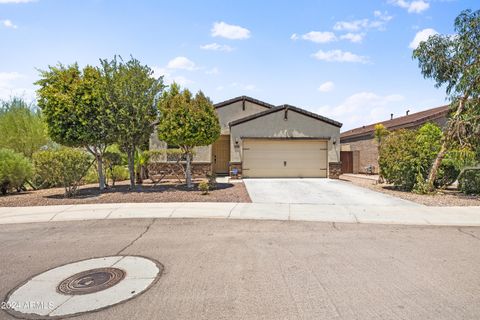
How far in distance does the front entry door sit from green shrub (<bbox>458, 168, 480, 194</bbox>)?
12.1 m

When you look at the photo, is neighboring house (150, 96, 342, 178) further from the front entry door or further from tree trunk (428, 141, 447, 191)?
tree trunk (428, 141, 447, 191)

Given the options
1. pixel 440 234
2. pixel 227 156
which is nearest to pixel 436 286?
pixel 440 234

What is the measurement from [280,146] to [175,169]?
246 inches

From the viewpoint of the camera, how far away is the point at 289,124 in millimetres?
17062

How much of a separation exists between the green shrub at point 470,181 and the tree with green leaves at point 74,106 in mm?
14095

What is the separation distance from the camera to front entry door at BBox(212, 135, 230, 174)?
18.7m

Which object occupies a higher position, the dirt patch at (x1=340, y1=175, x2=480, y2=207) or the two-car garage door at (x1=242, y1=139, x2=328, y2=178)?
the two-car garage door at (x1=242, y1=139, x2=328, y2=178)

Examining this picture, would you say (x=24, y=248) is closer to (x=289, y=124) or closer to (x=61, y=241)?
(x=61, y=241)

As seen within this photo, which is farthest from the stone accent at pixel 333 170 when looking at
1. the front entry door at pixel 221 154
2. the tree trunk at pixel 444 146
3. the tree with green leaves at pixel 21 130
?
the tree with green leaves at pixel 21 130

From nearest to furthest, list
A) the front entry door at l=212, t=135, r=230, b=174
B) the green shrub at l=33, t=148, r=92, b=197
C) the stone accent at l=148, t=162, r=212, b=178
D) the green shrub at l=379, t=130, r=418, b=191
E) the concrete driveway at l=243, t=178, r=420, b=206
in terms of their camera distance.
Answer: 1. the concrete driveway at l=243, t=178, r=420, b=206
2. the green shrub at l=33, t=148, r=92, b=197
3. the green shrub at l=379, t=130, r=418, b=191
4. the stone accent at l=148, t=162, r=212, b=178
5. the front entry door at l=212, t=135, r=230, b=174

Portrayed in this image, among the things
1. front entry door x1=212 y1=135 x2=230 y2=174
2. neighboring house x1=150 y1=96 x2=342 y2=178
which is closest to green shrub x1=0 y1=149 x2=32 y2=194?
neighboring house x1=150 y1=96 x2=342 y2=178

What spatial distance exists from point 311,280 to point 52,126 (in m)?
11.2

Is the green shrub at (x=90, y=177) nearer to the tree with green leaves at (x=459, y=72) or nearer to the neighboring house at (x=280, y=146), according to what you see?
the neighboring house at (x=280, y=146)

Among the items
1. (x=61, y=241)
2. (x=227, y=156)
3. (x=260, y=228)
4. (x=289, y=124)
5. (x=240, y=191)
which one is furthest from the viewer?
(x=227, y=156)
